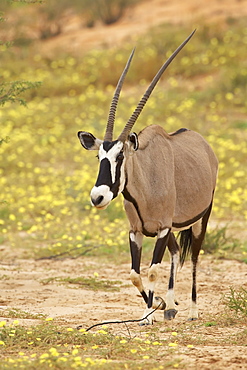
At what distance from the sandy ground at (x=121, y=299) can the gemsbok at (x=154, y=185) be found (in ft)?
1.05

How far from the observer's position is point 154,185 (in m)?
5.82

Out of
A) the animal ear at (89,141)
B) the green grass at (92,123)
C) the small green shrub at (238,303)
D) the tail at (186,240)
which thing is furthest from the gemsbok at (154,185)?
the green grass at (92,123)

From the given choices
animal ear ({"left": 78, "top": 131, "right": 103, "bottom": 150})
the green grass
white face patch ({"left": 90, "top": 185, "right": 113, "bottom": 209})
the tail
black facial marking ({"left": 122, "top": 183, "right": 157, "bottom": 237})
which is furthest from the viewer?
the green grass

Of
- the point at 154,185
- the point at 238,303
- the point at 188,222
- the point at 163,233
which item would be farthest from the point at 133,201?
the point at 238,303

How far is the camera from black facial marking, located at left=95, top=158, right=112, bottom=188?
5.21m

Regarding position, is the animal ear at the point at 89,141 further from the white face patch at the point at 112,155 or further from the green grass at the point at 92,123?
the green grass at the point at 92,123

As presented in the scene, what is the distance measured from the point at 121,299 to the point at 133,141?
6.44 feet

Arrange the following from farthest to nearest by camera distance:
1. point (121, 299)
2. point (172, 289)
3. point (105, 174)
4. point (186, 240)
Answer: point (186, 240), point (121, 299), point (172, 289), point (105, 174)

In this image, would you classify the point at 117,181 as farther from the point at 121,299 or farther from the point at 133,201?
the point at 121,299

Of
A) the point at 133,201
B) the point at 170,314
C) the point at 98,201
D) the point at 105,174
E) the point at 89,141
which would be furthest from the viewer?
the point at 170,314

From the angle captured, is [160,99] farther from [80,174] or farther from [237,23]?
[237,23]

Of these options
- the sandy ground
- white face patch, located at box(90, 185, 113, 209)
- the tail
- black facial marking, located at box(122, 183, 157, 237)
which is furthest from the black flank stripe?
the tail

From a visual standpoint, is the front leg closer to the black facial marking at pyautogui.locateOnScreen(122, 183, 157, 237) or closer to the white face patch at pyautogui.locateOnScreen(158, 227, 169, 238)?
the white face patch at pyautogui.locateOnScreen(158, 227, 169, 238)

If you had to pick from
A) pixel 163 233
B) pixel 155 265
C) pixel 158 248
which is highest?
pixel 163 233
